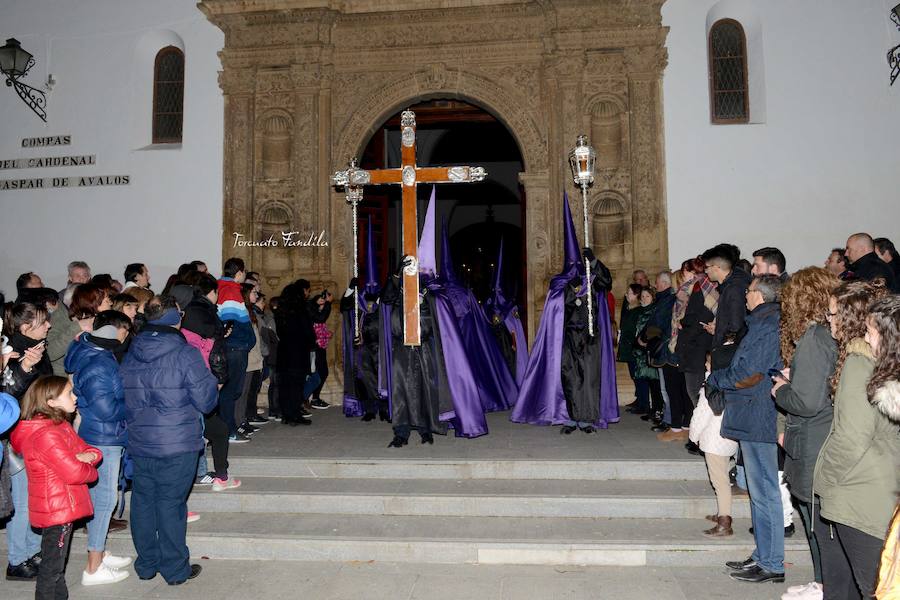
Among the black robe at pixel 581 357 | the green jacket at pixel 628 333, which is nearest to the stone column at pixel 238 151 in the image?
the black robe at pixel 581 357

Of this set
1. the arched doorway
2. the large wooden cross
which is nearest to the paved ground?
the large wooden cross

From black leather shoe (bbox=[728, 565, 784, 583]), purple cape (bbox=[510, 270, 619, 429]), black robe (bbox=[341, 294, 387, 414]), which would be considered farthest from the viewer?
black robe (bbox=[341, 294, 387, 414])

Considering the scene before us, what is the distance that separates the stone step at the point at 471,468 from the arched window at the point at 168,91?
257 inches

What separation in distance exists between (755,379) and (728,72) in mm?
6888

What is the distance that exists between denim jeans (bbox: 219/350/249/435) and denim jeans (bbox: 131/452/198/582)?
1.71 meters

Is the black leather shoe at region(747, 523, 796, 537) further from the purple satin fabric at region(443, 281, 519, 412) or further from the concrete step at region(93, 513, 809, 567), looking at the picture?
the purple satin fabric at region(443, 281, 519, 412)

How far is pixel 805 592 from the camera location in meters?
3.74

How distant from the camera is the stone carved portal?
9.08m

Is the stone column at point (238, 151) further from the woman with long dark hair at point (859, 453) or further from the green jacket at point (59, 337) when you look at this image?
the woman with long dark hair at point (859, 453)

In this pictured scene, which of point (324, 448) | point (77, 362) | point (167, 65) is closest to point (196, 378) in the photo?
point (77, 362)

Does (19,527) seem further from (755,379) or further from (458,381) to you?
(755,379)

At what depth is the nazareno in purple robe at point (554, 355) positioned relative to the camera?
6.98 meters

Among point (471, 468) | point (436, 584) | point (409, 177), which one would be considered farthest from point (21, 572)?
point (409, 177)

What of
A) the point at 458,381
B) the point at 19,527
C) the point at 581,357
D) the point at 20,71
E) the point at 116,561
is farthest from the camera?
the point at 20,71
